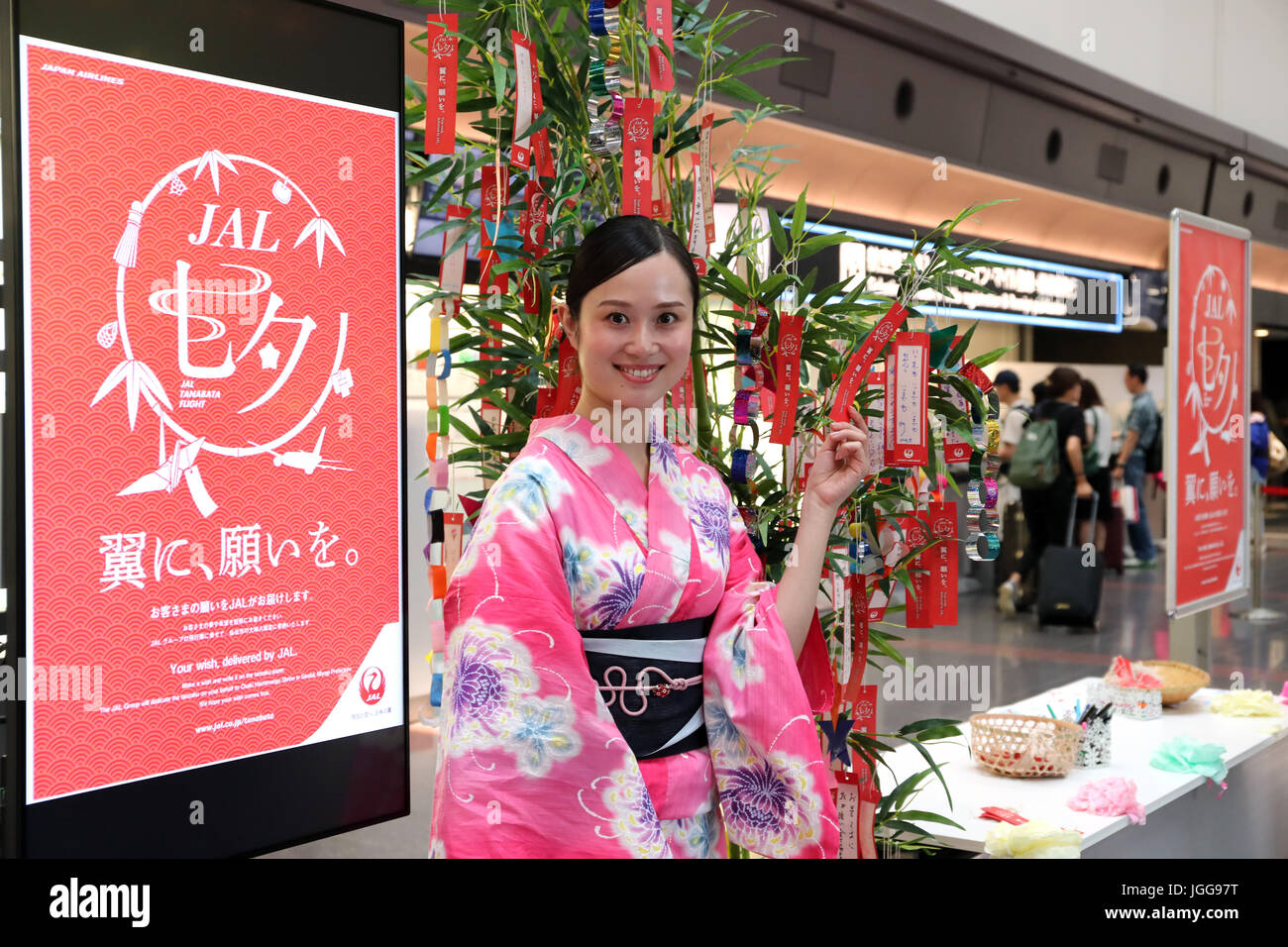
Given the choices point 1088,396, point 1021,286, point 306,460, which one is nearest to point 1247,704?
point 306,460

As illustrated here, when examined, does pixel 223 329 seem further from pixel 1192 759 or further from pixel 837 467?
pixel 1192 759

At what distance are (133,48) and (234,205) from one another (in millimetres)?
303

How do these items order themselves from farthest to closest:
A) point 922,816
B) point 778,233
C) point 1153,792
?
point 1153,792
point 922,816
point 778,233

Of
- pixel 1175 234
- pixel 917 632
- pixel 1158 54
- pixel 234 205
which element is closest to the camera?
pixel 234 205

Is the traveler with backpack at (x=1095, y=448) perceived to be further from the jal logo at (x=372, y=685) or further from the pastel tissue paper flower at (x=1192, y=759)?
the jal logo at (x=372, y=685)

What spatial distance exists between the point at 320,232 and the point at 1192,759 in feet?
7.63

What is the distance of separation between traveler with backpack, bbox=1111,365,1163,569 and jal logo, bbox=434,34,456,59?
25.0ft

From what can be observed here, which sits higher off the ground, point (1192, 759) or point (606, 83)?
point (606, 83)

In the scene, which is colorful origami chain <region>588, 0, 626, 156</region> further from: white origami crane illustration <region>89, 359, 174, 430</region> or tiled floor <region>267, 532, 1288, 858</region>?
tiled floor <region>267, 532, 1288, 858</region>

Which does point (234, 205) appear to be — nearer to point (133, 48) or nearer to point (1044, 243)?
point (133, 48)

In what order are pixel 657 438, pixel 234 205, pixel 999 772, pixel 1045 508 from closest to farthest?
pixel 657 438
pixel 234 205
pixel 999 772
pixel 1045 508

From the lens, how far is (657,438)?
1.67 m

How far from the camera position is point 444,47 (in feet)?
6.10

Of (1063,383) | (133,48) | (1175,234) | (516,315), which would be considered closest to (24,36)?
(133,48)
